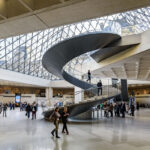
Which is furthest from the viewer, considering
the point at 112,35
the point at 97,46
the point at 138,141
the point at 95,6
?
the point at 97,46

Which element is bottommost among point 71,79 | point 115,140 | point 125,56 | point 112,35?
point 115,140

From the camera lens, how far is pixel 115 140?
8195 millimetres

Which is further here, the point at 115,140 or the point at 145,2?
the point at 115,140

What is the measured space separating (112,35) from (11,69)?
29.6 meters

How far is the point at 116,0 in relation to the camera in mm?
4188

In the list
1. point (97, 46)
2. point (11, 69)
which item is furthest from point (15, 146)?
point (11, 69)

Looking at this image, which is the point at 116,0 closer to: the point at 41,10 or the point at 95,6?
the point at 95,6

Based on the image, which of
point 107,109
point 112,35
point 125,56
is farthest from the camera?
point 107,109

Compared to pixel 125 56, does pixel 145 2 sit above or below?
below

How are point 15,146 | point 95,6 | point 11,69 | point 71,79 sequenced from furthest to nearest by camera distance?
1. point 11,69
2. point 71,79
3. point 15,146
4. point 95,6

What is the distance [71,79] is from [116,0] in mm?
18132

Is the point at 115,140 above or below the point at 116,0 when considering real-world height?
below

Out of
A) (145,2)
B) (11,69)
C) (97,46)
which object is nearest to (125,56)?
(97,46)

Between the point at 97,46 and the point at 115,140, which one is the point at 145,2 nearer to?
the point at 115,140
